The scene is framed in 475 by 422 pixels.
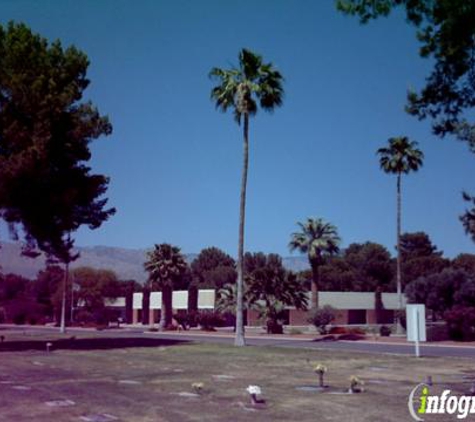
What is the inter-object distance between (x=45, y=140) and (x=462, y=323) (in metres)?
29.6

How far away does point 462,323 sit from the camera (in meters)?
42.7

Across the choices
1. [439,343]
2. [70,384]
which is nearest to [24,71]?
[70,384]

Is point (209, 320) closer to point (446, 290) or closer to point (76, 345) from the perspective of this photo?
point (446, 290)

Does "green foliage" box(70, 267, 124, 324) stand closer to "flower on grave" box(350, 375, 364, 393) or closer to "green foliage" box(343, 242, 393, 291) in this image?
"green foliage" box(343, 242, 393, 291)

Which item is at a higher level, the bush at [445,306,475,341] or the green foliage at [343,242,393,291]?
the green foliage at [343,242,393,291]

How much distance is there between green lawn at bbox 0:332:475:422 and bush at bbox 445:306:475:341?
1614 centimetres

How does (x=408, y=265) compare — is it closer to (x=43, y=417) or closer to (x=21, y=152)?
(x=21, y=152)

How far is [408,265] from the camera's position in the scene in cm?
11212

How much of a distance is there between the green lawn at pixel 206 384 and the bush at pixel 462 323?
53.0ft

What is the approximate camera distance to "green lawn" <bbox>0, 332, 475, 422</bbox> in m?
12.0

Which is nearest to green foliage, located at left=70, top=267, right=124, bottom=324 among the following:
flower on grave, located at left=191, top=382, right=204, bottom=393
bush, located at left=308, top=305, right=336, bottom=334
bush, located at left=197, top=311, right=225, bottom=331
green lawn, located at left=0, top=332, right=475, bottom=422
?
bush, located at left=197, top=311, right=225, bottom=331

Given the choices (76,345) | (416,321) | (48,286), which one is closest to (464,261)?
(48,286)

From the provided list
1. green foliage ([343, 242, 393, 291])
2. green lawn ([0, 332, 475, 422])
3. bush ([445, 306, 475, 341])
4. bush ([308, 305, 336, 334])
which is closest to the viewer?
green lawn ([0, 332, 475, 422])

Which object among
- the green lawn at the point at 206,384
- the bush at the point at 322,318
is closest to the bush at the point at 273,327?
the bush at the point at 322,318
